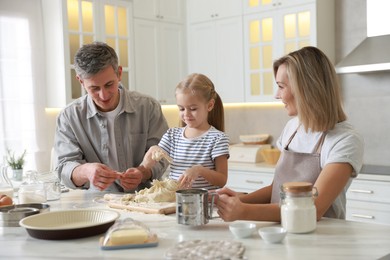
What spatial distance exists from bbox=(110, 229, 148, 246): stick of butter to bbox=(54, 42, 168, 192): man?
0.93m

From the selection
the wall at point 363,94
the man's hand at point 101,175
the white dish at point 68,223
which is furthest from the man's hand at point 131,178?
the wall at point 363,94

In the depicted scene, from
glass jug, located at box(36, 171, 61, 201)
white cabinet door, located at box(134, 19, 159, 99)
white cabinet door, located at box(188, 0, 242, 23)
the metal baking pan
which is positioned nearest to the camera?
the metal baking pan

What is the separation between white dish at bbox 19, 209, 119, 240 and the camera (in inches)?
62.7

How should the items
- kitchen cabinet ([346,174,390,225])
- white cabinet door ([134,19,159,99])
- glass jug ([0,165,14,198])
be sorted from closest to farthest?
glass jug ([0,165,14,198]), kitchen cabinet ([346,174,390,225]), white cabinet door ([134,19,159,99])

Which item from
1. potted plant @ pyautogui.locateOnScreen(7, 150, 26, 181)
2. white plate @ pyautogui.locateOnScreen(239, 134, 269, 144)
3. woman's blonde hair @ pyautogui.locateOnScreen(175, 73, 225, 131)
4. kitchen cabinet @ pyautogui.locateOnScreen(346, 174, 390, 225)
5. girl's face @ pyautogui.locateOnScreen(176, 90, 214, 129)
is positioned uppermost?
woman's blonde hair @ pyautogui.locateOnScreen(175, 73, 225, 131)

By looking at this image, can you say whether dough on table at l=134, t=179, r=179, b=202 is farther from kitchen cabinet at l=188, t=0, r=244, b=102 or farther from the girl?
kitchen cabinet at l=188, t=0, r=244, b=102

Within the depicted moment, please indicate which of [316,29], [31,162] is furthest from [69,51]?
[316,29]

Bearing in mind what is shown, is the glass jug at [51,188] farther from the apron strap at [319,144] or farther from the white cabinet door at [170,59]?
the white cabinet door at [170,59]

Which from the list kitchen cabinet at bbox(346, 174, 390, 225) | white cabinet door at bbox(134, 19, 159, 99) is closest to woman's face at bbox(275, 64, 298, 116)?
kitchen cabinet at bbox(346, 174, 390, 225)

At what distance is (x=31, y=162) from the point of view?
4.54 m

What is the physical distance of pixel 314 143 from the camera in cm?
194

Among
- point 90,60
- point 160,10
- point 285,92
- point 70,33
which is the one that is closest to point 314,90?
point 285,92

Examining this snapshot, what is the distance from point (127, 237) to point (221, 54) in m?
3.74

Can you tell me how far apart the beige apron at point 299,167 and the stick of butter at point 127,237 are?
74 centimetres
